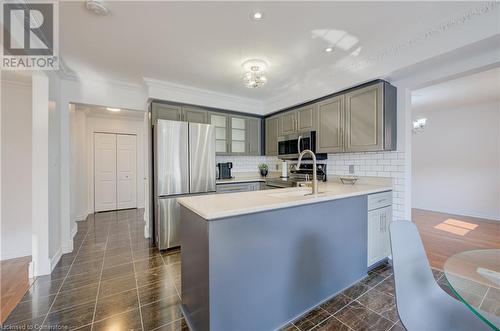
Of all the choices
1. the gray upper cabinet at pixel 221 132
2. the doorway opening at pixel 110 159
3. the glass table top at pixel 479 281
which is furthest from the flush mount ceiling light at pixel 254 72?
the doorway opening at pixel 110 159

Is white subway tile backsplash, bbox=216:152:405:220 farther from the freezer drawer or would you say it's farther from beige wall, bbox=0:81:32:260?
beige wall, bbox=0:81:32:260

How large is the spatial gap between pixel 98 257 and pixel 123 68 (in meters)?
2.62

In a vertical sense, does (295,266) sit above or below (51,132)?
below

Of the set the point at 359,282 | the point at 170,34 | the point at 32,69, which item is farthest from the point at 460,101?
the point at 32,69

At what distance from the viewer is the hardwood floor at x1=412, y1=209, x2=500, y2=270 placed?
2904 mm

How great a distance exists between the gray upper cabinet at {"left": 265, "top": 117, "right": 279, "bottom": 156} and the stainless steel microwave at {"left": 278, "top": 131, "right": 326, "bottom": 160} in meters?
0.19

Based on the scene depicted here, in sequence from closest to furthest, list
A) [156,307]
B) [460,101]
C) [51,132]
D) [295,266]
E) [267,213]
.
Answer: [267,213] → [295,266] → [156,307] → [51,132] → [460,101]

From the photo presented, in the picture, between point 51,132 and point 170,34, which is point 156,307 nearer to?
point 51,132

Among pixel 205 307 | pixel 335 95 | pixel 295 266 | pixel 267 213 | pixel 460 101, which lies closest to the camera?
pixel 205 307

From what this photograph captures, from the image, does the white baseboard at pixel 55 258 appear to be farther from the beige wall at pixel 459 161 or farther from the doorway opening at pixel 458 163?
the beige wall at pixel 459 161

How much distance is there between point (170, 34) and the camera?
2094 mm

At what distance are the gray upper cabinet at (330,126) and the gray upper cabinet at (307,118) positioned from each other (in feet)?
0.34

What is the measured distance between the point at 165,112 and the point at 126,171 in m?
3.35

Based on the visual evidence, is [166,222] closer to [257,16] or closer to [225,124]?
[225,124]
